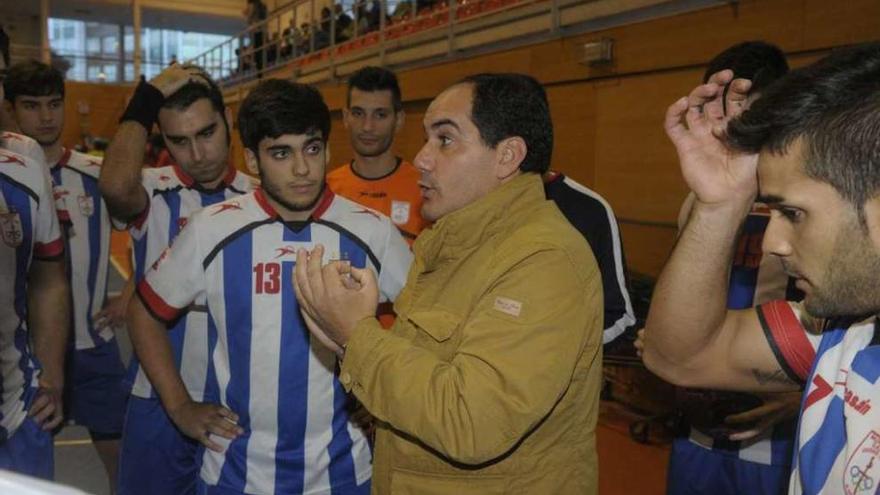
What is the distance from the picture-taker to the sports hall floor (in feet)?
13.6

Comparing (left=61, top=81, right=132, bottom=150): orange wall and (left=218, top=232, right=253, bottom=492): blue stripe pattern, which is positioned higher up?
(left=61, top=81, right=132, bottom=150): orange wall

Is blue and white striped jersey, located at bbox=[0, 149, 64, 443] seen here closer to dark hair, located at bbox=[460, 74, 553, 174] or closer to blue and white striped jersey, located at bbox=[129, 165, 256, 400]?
blue and white striped jersey, located at bbox=[129, 165, 256, 400]

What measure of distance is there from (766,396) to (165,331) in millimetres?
1918

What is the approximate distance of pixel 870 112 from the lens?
3.97 feet

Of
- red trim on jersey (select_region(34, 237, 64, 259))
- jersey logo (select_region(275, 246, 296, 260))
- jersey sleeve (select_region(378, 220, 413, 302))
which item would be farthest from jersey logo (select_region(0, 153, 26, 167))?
jersey sleeve (select_region(378, 220, 413, 302))

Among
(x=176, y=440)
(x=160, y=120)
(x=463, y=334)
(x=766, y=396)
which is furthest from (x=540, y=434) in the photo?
(x=160, y=120)

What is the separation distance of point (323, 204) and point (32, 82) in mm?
2560

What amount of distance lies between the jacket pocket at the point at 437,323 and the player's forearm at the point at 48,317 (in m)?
1.52

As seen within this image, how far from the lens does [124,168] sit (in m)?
3.00

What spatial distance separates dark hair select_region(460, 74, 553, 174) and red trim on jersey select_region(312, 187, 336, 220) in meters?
0.70

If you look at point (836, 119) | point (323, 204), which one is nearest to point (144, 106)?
point (323, 204)

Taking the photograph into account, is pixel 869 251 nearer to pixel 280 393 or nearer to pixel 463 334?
pixel 463 334

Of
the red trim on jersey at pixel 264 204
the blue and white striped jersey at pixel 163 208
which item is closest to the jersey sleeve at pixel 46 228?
the blue and white striped jersey at pixel 163 208

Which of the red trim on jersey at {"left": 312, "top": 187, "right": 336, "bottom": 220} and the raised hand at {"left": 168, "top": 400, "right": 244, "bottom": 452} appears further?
the red trim on jersey at {"left": 312, "top": 187, "right": 336, "bottom": 220}
